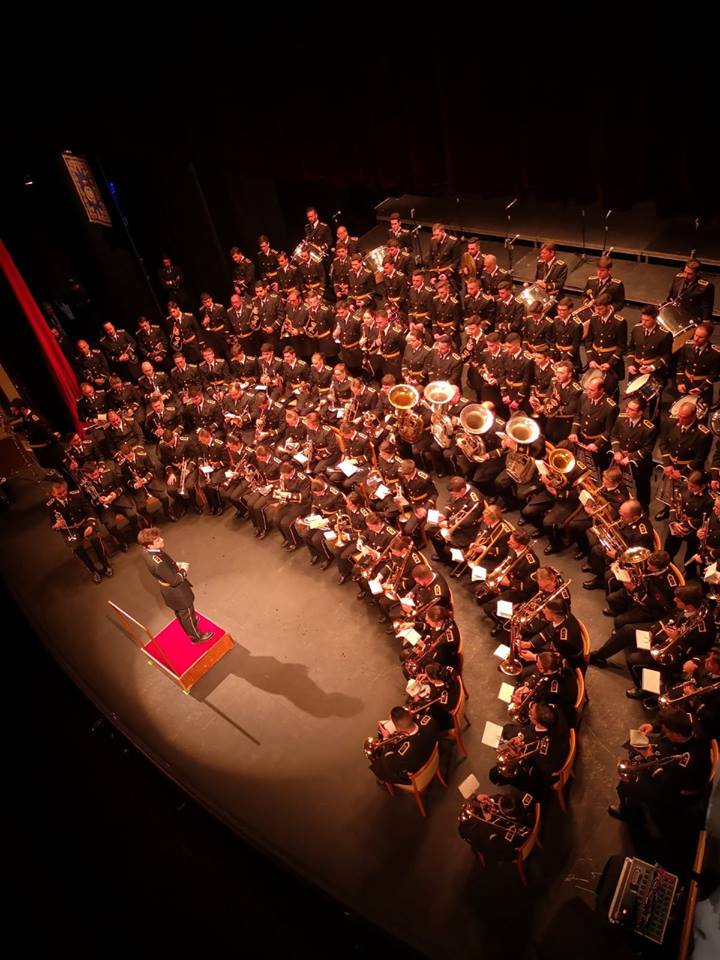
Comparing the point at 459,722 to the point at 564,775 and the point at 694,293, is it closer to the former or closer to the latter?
the point at 564,775

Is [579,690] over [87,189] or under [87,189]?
under

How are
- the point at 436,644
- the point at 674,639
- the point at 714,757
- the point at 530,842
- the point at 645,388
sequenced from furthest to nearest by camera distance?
the point at 645,388 < the point at 436,644 < the point at 674,639 < the point at 530,842 < the point at 714,757

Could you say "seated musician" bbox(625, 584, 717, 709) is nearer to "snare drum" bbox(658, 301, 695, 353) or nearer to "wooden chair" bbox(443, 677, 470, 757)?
"wooden chair" bbox(443, 677, 470, 757)

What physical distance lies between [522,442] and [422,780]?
11.5ft

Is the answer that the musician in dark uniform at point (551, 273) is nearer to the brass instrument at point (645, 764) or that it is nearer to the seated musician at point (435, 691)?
the seated musician at point (435, 691)

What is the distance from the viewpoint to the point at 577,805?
5.73 meters

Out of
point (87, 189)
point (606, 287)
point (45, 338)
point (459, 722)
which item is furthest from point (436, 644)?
point (87, 189)

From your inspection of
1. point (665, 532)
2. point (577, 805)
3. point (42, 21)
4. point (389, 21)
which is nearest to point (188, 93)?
point (42, 21)

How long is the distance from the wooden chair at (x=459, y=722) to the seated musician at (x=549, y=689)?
533 millimetres

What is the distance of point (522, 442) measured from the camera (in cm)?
743

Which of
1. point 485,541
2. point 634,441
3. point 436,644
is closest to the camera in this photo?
point 436,644

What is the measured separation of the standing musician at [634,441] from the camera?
23.1 feet

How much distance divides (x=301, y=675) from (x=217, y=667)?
0.99 meters

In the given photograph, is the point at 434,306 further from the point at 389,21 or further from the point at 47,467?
the point at 47,467
